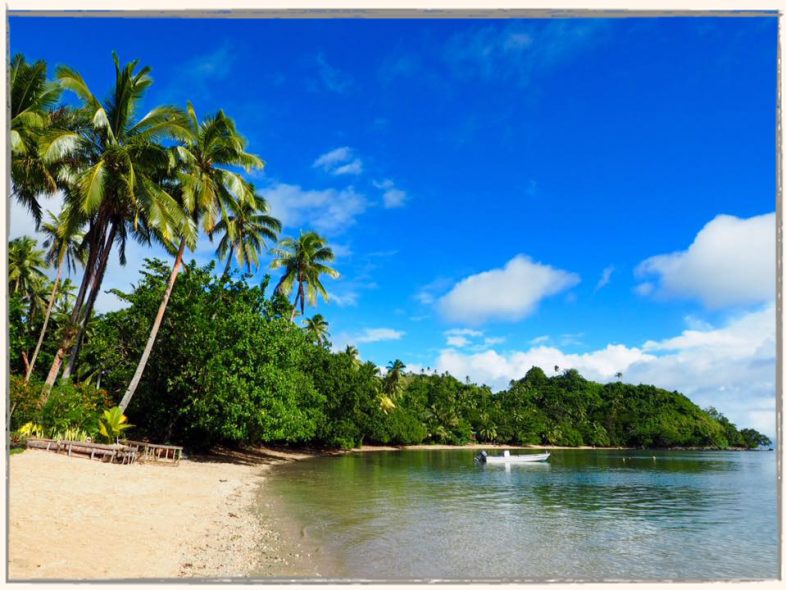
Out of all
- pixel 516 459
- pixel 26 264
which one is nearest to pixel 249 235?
pixel 26 264

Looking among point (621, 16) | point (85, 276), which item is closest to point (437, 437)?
point (85, 276)

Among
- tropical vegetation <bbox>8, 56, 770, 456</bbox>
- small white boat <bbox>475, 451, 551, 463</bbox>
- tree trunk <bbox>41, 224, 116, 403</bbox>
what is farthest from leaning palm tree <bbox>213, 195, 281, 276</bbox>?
small white boat <bbox>475, 451, 551, 463</bbox>

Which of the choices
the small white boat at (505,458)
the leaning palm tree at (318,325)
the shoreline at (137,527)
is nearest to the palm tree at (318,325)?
the leaning palm tree at (318,325)

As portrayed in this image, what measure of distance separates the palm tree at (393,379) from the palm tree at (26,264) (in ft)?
112

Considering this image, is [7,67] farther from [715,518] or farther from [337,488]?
[715,518]

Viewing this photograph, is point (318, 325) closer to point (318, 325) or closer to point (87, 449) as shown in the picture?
point (318, 325)

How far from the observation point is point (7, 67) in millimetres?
5629

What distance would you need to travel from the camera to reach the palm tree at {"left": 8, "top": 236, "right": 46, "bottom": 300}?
1312 inches

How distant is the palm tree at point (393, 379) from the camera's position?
57969mm

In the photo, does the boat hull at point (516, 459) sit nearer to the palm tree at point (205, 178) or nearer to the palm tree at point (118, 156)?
the palm tree at point (205, 178)

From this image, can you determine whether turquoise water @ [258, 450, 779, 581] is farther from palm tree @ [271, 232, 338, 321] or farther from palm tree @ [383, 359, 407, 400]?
palm tree @ [383, 359, 407, 400]

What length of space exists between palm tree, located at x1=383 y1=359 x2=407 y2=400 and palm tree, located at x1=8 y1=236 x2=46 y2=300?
34283mm
